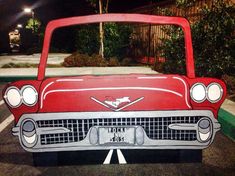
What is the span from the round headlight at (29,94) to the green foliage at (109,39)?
12.3m

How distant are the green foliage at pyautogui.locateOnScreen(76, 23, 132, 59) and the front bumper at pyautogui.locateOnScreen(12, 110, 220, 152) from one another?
12.4 meters

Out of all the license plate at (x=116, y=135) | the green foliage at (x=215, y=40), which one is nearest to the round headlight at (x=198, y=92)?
the license plate at (x=116, y=135)

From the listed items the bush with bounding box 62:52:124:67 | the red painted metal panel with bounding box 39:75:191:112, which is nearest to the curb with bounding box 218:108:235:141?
the red painted metal panel with bounding box 39:75:191:112

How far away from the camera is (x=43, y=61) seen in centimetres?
373

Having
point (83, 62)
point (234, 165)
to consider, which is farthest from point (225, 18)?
point (83, 62)

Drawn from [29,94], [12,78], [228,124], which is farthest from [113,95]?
[12,78]

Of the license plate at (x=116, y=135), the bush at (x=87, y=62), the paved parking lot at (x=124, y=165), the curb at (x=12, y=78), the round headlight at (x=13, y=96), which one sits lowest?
the bush at (x=87, y=62)

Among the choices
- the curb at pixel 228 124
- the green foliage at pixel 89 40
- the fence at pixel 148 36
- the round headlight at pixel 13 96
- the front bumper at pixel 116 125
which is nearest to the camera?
the front bumper at pixel 116 125

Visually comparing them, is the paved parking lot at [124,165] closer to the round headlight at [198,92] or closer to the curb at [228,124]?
the round headlight at [198,92]

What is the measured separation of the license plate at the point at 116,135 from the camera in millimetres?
3285

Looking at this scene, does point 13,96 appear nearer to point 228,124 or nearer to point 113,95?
point 113,95

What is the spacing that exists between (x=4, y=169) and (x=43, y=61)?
1230 mm

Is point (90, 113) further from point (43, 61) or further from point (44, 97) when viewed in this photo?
point (43, 61)

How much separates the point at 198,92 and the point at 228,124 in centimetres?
221
